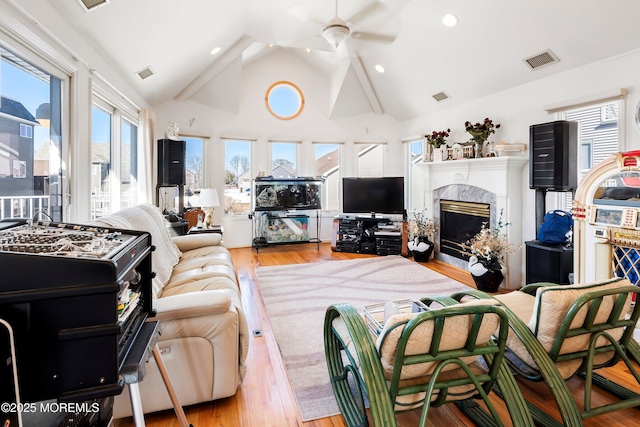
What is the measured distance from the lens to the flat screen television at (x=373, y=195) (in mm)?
6082

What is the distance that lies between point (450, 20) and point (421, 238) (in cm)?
307

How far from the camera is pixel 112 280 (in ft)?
3.10

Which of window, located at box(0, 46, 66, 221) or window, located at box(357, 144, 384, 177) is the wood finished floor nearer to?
window, located at box(0, 46, 66, 221)

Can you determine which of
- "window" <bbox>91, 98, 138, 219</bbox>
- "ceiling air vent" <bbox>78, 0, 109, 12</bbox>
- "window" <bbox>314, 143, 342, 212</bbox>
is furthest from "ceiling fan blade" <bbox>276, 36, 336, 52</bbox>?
"window" <bbox>314, 143, 342, 212</bbox>

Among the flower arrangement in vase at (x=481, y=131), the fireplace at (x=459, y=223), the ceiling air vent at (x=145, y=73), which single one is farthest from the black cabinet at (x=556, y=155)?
the ceiling air vent at (x=145, y=73)

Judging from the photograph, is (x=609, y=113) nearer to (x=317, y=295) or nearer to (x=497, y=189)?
(x=497, y=189)

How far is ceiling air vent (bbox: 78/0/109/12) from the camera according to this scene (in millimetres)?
2414

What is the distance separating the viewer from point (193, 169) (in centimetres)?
609

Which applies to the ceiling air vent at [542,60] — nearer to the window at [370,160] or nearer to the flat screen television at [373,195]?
the flat screen television at [373,195]

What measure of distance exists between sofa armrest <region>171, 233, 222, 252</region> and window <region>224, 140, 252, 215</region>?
243 centimetres

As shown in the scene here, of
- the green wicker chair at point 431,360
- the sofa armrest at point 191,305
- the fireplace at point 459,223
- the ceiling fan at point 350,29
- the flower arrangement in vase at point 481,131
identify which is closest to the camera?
the green wicker chair at point 431,360

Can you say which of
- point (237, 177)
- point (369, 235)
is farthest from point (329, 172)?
point (237, 177)

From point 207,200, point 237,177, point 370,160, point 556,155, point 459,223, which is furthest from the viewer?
point 370,160

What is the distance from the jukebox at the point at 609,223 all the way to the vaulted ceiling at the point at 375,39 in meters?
1.41
